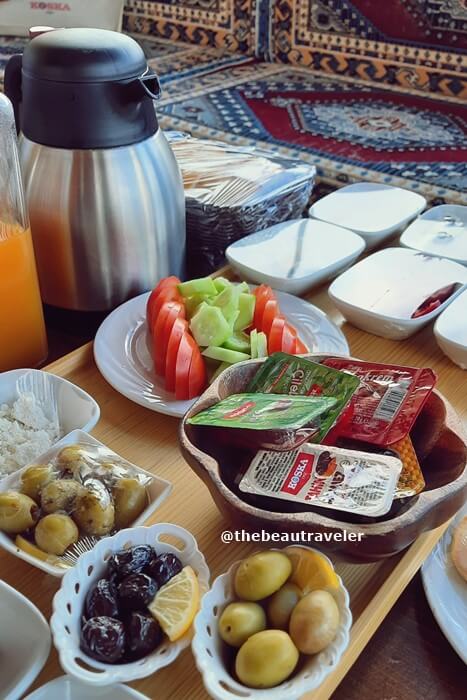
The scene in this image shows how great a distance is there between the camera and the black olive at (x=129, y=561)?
1.63ft

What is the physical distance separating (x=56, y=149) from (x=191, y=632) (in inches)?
22.9

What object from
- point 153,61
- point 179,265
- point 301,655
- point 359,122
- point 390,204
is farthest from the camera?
point 153,61

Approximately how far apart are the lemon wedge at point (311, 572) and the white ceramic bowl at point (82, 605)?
6 cm

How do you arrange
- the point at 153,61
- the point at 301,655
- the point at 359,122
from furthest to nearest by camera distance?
1. the point at 153,61
2. the point at 359,122
3. the point at 301,655

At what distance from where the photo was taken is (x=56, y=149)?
32.7 inches

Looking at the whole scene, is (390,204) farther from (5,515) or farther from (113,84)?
(5,515)

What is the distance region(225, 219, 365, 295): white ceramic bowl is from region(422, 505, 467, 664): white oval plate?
44 cm

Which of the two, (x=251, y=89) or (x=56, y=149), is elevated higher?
(x=56, y=149)

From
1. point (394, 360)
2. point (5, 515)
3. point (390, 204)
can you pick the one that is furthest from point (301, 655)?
point (390, 204)

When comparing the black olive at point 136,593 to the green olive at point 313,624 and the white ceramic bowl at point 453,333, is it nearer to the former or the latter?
the green olive at point 313,624

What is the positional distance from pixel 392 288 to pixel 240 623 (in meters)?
0.61

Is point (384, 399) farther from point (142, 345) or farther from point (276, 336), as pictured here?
point (142, 345)

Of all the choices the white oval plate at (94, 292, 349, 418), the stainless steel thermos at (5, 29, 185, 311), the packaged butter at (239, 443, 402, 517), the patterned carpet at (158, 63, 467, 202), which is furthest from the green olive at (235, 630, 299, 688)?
the patterned carpet at (158, 63, 467, 202)

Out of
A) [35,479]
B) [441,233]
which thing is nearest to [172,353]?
[35,479]
